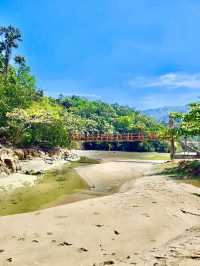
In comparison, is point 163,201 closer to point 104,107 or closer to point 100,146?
point 100,146

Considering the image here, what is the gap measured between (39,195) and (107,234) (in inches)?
447

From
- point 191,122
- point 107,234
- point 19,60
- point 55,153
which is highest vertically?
point 19,60

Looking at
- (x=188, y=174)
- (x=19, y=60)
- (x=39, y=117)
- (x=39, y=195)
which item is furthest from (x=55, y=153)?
(x=19, y=60)

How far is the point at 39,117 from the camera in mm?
60875

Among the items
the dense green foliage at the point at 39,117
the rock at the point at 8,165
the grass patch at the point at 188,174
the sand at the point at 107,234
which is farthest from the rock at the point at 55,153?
the sand at the point at 107,234

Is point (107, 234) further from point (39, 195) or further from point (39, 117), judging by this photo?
point (39, 117)

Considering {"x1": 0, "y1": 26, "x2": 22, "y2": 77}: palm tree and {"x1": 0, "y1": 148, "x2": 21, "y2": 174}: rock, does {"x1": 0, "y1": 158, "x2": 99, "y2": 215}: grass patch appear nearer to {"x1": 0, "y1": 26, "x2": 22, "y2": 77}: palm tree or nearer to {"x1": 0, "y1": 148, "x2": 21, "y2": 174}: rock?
{"x1": 0, "y1": 148, "x2": 21, "y2": 174}: rock

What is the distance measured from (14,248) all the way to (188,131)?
3449 centimetres

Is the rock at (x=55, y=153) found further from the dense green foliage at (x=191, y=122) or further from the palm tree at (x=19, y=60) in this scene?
the palm tree at (x=19, y=60)

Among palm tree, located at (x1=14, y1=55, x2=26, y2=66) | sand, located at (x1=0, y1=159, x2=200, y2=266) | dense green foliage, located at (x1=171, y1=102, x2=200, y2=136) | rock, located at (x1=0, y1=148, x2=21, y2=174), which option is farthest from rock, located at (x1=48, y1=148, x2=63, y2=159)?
sand, located at (x1=0, y1=159, x2=200, y2=266)

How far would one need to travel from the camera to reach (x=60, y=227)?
48.6 feet

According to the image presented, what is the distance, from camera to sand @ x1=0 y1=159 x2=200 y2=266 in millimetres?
11203

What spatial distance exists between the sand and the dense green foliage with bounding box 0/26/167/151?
4009 cm

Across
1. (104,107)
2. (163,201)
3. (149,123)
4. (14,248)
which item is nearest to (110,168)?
(163,201)
